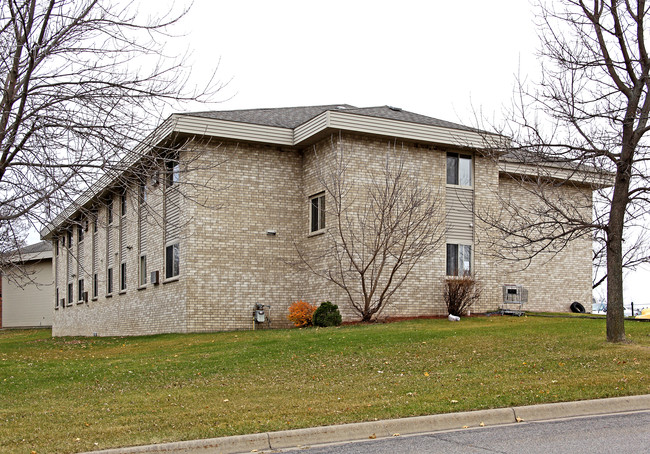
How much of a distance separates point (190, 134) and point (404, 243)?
25.4ft

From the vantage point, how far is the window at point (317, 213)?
25.1 metres

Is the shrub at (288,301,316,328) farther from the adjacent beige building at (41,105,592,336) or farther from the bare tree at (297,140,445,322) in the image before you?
the bare tree at (297,140,445,322)

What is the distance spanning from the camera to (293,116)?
28969 millimetres

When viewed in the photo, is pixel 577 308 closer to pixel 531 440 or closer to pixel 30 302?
pixel 531 440

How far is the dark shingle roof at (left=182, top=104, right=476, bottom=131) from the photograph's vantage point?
1021 inches

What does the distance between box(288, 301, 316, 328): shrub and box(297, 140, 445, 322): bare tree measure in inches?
46.1

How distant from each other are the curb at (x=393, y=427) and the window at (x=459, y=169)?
650 inches

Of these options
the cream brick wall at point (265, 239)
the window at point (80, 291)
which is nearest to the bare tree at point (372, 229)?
the cream brick wall at point (265, 239)

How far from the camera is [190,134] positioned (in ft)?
78.3

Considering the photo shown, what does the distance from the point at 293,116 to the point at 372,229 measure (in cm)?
727

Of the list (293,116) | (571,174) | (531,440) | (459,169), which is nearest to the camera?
(531,440)

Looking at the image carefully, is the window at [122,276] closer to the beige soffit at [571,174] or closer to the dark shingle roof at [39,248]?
the beige soffit at [571,174]

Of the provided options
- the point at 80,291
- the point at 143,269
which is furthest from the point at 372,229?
the point at 80,291

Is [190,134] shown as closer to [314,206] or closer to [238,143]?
[238,143]
